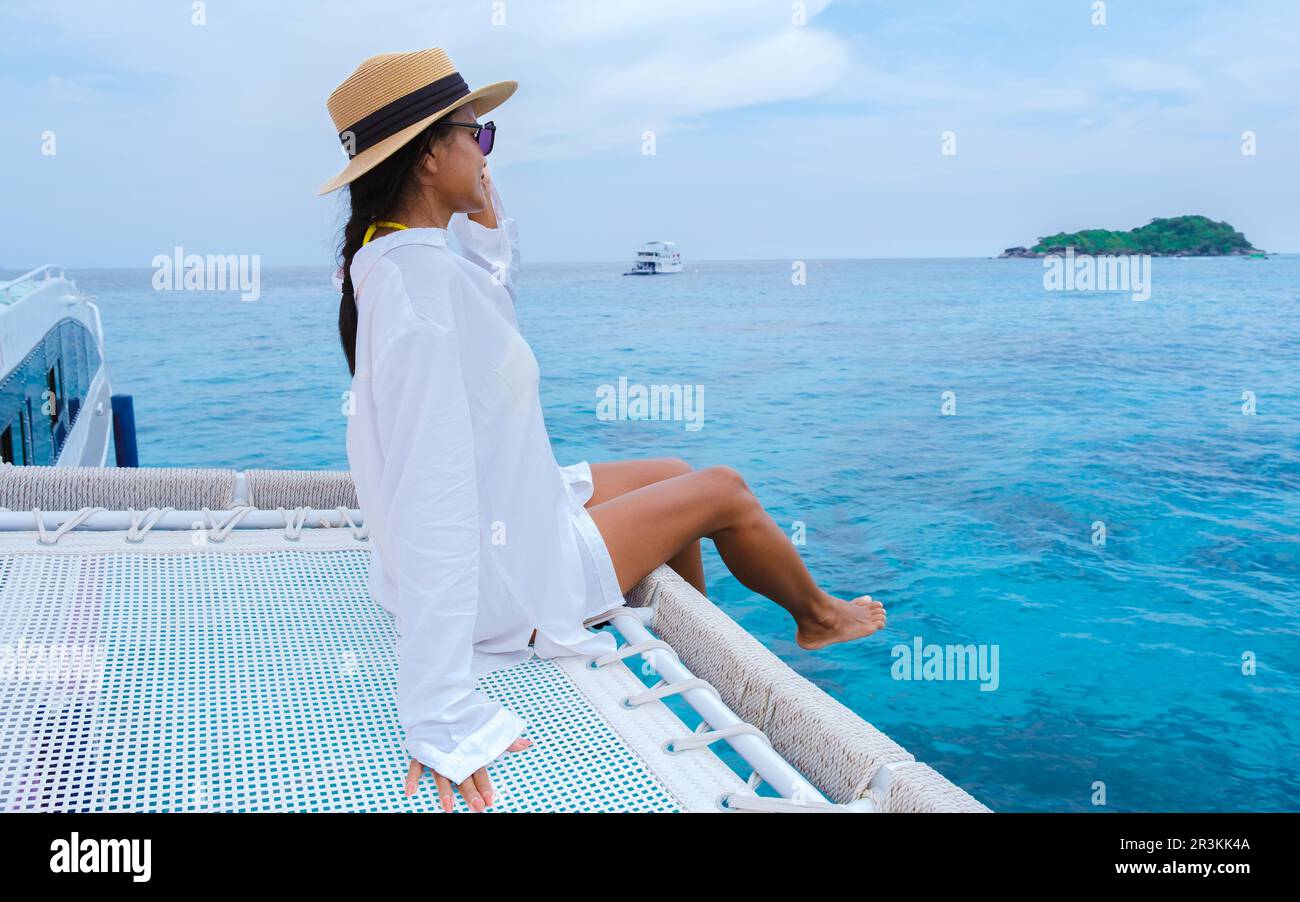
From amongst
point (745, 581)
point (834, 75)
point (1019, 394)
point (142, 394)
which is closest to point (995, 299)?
point (834, 75)

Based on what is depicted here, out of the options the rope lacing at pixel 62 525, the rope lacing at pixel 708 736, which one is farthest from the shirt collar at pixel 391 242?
the rope lacing at pixel 62 525

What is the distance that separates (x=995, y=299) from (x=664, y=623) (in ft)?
131

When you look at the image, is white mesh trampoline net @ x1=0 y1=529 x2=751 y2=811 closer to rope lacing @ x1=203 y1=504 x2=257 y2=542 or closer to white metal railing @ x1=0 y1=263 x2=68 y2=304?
rope lacing @ x1=203 y1=504 x2=257 y2=542

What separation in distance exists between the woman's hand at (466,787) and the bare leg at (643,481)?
0.98 meters

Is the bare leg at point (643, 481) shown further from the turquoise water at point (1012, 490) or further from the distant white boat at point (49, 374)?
the distant white boat at point (49, 374)

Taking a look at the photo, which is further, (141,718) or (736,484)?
(736,484)

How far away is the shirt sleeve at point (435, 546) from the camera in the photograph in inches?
55.6

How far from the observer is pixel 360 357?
1595 millimetres

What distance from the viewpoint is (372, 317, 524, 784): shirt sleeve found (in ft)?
4.63

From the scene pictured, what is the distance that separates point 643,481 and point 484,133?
946mm

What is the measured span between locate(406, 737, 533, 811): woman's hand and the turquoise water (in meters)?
3.05

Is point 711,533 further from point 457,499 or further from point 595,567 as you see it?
point 457,499

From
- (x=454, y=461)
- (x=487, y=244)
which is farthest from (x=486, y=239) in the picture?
(x=454, y=461)
